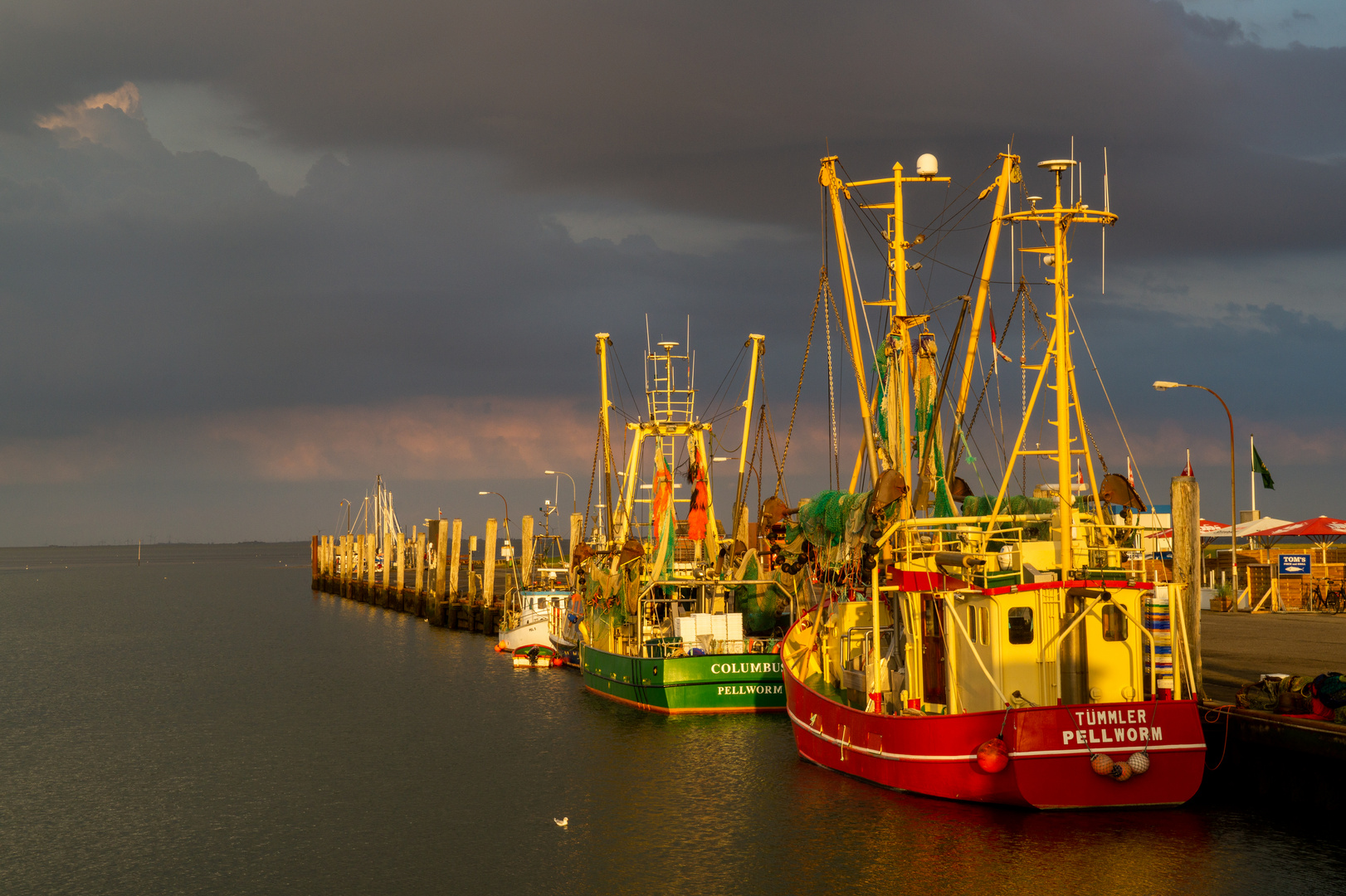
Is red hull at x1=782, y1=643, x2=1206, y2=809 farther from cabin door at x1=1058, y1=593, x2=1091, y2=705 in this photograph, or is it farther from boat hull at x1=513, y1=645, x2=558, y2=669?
boat hull at x1=513, y1=645, x2=558, y2=669

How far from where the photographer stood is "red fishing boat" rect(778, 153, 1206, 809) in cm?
2064

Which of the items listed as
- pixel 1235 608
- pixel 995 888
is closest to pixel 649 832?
pixel 995 888

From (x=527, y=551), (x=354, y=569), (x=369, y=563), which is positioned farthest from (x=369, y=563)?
(x=527, y=551)

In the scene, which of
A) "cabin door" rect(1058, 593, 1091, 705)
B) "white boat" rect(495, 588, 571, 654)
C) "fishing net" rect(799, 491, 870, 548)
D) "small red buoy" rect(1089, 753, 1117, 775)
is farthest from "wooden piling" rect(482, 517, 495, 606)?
"small red buoy" rect(1089, 753, 1117, 775)

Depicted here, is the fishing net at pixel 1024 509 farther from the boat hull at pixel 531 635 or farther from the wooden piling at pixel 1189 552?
the boat hull at pixel 531 635

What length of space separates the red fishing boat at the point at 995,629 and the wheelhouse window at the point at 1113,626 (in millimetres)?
46

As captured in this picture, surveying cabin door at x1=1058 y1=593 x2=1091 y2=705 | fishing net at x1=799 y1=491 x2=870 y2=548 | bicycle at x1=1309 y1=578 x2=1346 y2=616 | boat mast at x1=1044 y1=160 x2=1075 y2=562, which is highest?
Result: boat mast at x1=1044 y1=160 x2=1075 y2=562

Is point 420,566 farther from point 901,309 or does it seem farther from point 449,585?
point 901,309

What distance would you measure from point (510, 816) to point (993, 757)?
12.0 m

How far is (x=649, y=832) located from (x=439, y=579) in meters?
63.4

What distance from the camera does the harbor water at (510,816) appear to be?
67.7 ft

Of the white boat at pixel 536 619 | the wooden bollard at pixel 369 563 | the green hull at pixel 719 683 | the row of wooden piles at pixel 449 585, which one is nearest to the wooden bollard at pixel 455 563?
the row of wooden piles at pixel 449 585

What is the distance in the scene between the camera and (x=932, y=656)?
24812 mm

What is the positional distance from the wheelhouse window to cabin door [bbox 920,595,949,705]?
Result: 3.43 metres
